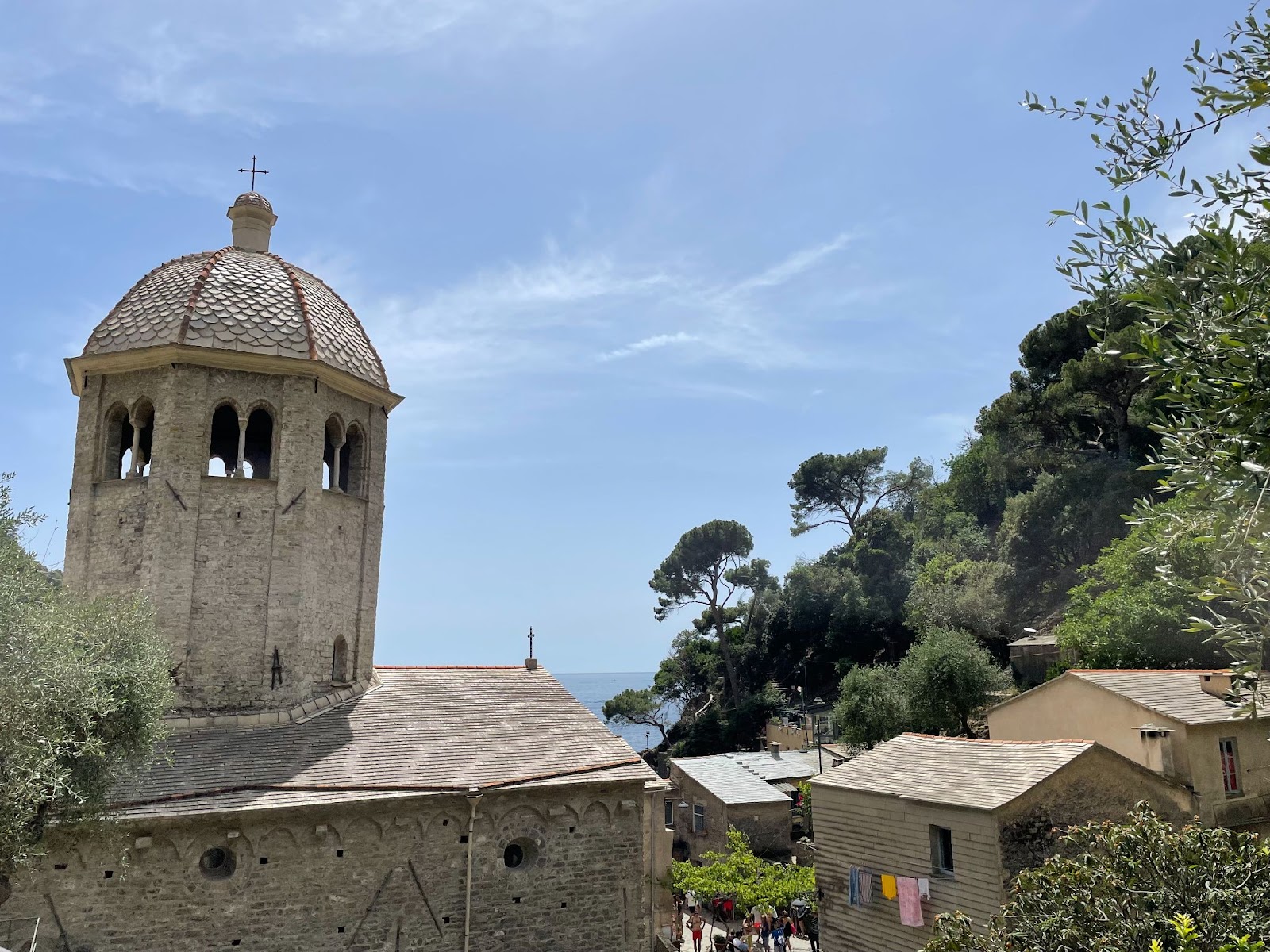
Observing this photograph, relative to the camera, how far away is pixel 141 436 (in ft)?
55.8

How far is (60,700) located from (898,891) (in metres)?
15.4

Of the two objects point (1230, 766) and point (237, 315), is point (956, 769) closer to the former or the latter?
point (1230, 766)

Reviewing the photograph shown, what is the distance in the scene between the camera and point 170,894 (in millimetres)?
12648

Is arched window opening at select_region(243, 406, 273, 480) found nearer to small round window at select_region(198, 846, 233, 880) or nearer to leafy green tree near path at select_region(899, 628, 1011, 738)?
small round window at select_region(198, 846, 233, 880)

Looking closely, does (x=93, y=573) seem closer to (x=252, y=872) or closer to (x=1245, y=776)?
(x=252, y=872)

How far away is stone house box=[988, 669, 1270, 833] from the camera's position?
18406 mm

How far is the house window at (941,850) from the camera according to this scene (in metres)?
17.0

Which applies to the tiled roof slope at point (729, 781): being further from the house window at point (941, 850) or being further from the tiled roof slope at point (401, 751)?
the tiled roof slope at point (401, 751)

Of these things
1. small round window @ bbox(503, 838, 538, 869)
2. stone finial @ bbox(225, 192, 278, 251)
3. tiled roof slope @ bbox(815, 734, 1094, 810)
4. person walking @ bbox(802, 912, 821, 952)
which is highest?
stone finial @ bbox(225, 192, 278, 251)

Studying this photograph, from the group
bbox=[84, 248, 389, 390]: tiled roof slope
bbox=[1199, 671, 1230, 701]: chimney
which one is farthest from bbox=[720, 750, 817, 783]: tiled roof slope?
bbox=[84, 248, 389, 390]: tiled roof slope

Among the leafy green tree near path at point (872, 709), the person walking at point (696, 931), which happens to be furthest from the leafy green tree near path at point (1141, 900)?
the leafy green tree near path at point (872, 709)

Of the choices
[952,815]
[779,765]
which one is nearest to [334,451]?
[952,815]

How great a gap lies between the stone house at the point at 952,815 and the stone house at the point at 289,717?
4.66 metres

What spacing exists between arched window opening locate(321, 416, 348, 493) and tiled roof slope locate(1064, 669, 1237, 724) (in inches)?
692
